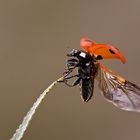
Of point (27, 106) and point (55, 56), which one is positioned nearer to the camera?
point (27, 106)

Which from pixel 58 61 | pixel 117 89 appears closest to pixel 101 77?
pixel 117 89

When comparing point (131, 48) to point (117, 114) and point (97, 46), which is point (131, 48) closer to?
point (117, 114)

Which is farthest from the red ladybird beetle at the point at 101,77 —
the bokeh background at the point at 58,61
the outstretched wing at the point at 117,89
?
the bokeh background at the point at 58,61

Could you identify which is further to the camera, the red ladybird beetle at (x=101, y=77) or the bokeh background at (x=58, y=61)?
the bokeh background at (x=58, y=61)

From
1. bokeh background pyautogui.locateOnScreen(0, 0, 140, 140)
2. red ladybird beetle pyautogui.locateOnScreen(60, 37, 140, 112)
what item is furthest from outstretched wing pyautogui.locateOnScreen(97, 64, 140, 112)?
bokeh background pyautogui.locateOnScreen(0, 0, 140, 140)

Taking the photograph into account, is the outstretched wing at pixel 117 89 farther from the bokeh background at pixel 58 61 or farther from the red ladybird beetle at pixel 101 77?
the bokeh background at pixel 58 61

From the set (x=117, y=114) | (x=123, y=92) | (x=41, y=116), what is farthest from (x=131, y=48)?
(x=123, y=92)
